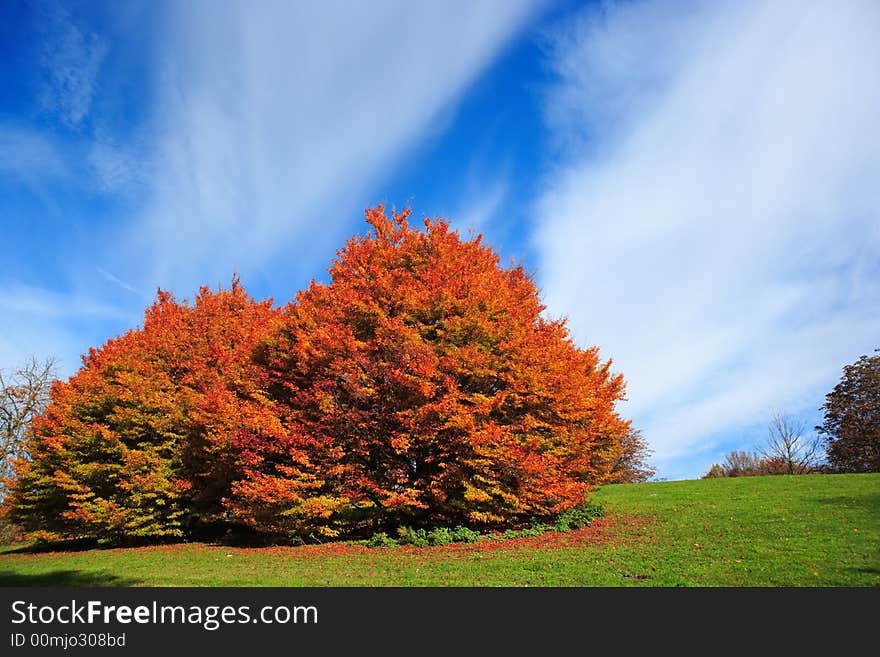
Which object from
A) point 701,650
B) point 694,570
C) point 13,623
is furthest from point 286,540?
point 701,650

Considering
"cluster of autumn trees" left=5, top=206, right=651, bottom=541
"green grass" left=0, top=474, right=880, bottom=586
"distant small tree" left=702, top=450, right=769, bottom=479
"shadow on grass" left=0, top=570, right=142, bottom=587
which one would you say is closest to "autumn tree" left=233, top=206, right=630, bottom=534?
"cluster of autumn trees" left=5, top=206, right=651, bottom=541

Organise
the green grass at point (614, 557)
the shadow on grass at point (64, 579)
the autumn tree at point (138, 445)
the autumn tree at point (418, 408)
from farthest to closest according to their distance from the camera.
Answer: the autumn tree at point (138, 445) → the autumn tree at point (418, 408) → the shadow on grass at point (64, 579) → the green grass at point (614, 557)

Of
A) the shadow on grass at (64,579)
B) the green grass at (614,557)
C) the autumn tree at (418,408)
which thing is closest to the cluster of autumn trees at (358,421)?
the autumn tree at (418,408)

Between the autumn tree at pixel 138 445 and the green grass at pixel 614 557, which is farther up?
the autumn tree at pixel 138 445

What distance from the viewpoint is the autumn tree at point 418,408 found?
1648 centimetres

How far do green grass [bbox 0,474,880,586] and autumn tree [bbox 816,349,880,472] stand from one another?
16.2 metres

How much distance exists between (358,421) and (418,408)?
8.59 ft

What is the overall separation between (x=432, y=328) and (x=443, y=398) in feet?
9.82

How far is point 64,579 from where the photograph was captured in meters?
12.9

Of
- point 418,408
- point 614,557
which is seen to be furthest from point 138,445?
point 614,557

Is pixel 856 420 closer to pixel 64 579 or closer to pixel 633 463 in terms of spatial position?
pixel 633 463

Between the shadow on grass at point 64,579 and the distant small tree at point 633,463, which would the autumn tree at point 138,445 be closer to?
the shadow on grass at point 64,579

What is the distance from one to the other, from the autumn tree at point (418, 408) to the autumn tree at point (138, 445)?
3107mm

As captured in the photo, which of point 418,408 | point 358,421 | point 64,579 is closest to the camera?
point 64,579
